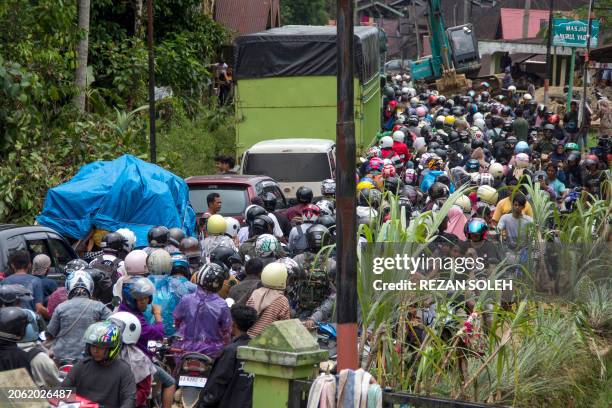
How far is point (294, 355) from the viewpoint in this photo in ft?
21.6

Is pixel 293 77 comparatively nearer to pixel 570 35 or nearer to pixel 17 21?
pixel 17 21

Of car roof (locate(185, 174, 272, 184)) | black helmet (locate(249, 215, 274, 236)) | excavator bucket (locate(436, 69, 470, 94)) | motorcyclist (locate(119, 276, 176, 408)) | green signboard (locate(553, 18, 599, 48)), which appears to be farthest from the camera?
excavator bucket (locate(436, 69, 470, 94))

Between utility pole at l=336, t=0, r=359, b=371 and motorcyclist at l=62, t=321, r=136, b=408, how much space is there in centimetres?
140

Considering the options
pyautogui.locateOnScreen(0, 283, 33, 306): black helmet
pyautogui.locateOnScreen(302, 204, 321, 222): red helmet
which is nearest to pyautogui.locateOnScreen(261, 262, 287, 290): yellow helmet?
pyautogui.locateOnScreen(0, 283, 33, 306): black helmet

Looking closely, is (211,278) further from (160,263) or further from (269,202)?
(269,202)

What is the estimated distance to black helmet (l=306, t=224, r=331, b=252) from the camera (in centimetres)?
1159

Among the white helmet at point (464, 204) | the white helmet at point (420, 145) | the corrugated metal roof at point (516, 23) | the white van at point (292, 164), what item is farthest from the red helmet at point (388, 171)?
the corrugated metal roof at point (516, 23)

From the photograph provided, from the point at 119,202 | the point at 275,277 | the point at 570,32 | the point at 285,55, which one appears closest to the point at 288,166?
the point at 285,55

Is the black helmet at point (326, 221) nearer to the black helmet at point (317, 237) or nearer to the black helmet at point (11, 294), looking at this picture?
the black helmet at point (317, 237)

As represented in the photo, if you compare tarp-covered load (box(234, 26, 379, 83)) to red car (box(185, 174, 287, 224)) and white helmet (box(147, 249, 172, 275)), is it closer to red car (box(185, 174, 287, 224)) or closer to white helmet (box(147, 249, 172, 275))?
red car (box(185, 174, 287, 224))

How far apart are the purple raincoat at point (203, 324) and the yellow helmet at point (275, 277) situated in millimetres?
450

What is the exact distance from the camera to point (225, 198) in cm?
1560

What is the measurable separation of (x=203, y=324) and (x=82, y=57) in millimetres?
13490

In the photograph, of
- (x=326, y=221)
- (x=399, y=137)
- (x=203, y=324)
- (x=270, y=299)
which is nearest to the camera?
(x=203, y=324)
